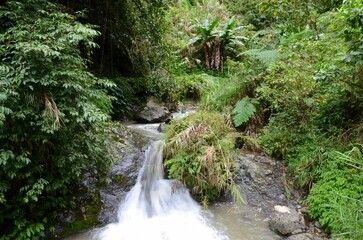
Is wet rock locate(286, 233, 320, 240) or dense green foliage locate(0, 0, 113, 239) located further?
wet rock locate(286, 233, 320, 240)

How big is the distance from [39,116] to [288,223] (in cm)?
333

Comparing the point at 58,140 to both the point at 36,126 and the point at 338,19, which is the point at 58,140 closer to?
the point at 36,126

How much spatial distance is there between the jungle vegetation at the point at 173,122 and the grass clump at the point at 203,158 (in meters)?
0.02

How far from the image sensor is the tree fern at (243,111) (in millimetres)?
5000

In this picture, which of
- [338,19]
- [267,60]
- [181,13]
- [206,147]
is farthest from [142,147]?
[181,13]

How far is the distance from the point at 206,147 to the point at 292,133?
61.2 inches

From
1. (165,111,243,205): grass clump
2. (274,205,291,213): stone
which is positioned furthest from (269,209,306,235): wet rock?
(165,111,243,205): grass clump

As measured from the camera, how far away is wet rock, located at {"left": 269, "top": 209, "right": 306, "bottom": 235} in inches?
134

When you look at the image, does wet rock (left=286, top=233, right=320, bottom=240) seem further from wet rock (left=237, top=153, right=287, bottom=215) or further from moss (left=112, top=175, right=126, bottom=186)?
moss (left=112, top=175, right=126, bottom=186)

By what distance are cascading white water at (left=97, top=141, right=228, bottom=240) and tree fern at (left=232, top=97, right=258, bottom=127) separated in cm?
155

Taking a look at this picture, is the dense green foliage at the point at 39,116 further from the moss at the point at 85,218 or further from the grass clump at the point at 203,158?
the grass clump at the point at 203,158

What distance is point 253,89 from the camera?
18.5ft

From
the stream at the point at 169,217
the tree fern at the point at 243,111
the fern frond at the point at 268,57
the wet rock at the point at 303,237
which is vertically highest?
the fern frond at the point at 268,57

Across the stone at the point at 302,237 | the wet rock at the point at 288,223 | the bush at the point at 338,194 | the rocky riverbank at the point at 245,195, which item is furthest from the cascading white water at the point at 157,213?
the bush at the point at 338,194
